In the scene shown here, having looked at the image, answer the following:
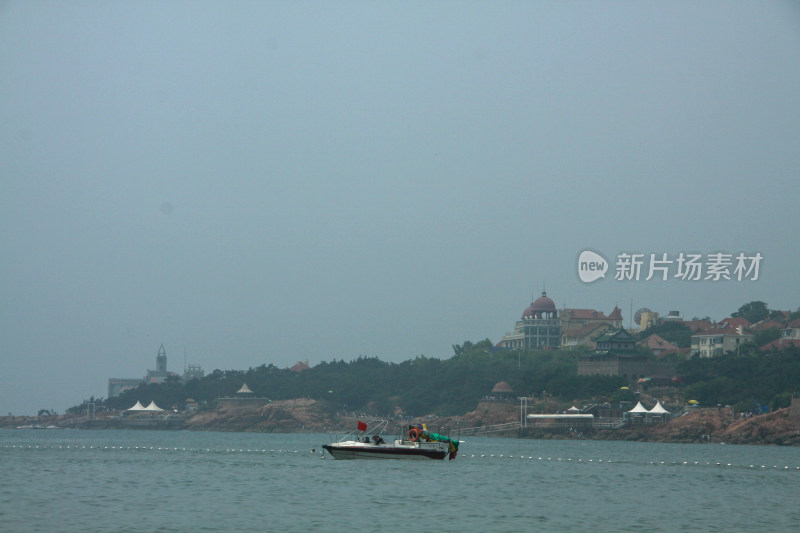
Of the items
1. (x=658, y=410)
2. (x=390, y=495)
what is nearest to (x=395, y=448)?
(x=390, y=495)

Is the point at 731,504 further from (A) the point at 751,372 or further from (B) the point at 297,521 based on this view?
(A) the point at 751,372

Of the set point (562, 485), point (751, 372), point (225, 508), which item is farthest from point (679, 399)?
point (225, 508)

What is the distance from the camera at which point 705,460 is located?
96562 mm

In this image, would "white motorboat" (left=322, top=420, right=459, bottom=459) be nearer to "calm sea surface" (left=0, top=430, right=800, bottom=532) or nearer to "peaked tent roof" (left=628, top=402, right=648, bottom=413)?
"calm sea surface" (left=0, top=430, right=800, bottom=532)

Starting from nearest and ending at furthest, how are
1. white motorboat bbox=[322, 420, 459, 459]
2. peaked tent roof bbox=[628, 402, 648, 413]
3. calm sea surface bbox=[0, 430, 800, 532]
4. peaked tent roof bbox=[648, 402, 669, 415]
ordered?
calm sea surface bbox=[0, 430, 800, 532] → white motorboat bbox=[322, 420, 459, 459] → peaked tent roof bbox=[648, 402, 669, 415] → peaked tent roof bbox=[628, 402, 648, 413]

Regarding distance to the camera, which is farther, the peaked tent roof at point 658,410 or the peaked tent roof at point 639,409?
the peaked tent roof at point 639,409

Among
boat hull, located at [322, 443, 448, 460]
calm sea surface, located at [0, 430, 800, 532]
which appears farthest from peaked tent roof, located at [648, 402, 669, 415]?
boat hull, located at [322, 443, 448, 460]

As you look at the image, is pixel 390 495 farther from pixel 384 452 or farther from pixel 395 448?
pixel 384 452

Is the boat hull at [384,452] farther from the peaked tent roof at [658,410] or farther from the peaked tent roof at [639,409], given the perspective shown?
the peaked tent roof at [658,410]

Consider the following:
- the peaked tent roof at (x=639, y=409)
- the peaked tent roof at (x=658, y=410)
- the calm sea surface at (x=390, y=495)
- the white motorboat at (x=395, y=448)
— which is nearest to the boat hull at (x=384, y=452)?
the white motorboat at (x=395, y=448)

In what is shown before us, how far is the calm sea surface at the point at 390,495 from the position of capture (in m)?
46.2

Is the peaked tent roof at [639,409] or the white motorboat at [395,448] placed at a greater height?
the peaked tent roof at [639,409]

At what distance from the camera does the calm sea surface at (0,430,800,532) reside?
152 ft

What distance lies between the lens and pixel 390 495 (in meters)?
57.8
